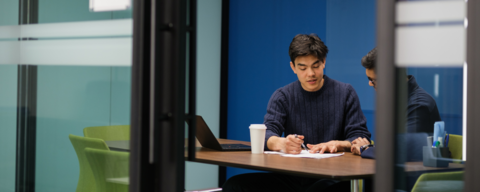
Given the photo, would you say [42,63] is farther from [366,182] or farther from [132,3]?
[366,182]

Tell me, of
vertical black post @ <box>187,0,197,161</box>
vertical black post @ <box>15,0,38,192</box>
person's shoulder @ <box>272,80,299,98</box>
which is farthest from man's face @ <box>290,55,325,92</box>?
vertical black post @ <box>15,0,38,192</box>

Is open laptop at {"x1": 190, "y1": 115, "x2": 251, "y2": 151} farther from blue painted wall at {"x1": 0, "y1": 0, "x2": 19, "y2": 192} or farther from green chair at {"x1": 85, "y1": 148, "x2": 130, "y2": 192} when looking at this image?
blue painted wall at {"x1": 0, "y1": 0, "x2": 19, "y2": 192}

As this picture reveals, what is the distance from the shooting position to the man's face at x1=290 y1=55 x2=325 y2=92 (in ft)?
8.55

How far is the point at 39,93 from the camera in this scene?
5.97 ft

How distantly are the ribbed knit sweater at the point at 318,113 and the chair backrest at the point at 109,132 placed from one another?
113 cm

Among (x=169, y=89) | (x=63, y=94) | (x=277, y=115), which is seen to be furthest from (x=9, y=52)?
A: (x=277, y=115)

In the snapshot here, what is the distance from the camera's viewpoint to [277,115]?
8.66ft

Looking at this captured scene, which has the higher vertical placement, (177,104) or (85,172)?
(177,104)

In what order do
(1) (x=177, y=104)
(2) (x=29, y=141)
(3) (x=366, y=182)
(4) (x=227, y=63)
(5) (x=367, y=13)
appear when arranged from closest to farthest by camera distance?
1. (1) (x=177, y=104)
2. (2) (x=29, y=141)
3. (3) (x=366, y=182)
4. (5) (x=367, y=13)
5. (4) (x=227, y=63)

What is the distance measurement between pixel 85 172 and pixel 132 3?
73cm

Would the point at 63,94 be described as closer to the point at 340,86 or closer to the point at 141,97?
the point at 141,97

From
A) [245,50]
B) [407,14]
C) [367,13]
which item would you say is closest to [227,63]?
[245,50]

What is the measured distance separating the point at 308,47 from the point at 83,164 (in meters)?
1.47

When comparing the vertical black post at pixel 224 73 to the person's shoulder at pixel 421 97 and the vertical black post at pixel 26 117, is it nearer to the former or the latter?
the vertical black post at pixel 26 117
